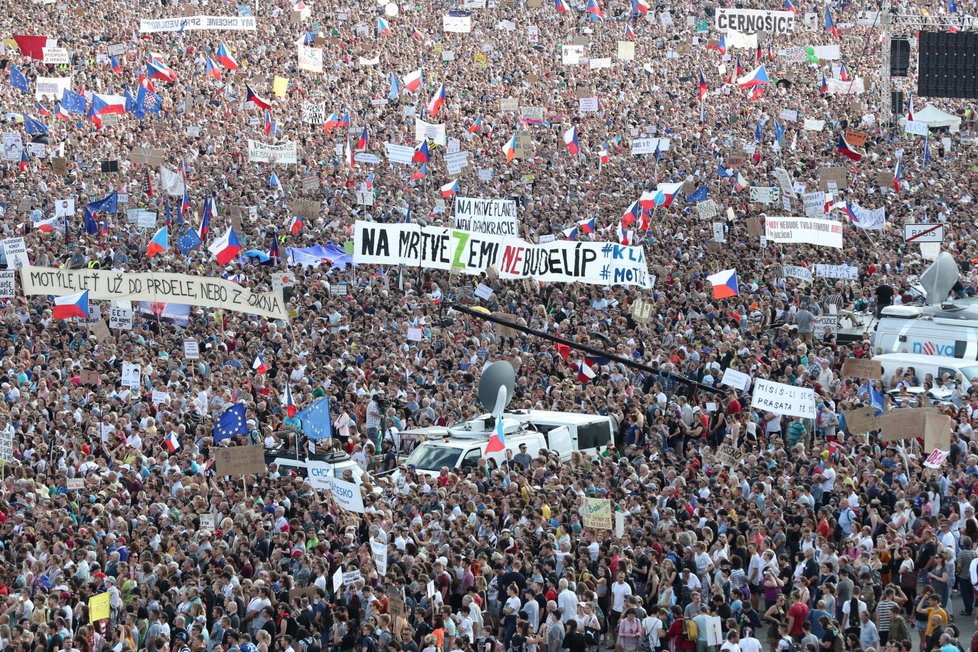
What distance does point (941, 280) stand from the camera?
26000 mm

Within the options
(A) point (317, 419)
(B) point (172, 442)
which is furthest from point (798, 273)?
(B) point (172, 442)

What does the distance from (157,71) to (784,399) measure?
1030 inches

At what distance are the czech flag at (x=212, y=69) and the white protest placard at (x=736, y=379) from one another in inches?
1051

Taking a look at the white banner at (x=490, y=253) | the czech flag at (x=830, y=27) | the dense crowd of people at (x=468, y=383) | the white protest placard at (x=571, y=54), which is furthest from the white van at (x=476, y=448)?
the czech flag at (x=830, y=27)

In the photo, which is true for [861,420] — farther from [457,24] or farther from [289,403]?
[457,24]

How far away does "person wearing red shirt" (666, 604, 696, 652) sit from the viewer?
15398 mm

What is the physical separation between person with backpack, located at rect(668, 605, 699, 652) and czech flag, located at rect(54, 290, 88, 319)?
14640 mm

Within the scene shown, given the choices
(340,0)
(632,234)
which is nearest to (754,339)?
(632,234)

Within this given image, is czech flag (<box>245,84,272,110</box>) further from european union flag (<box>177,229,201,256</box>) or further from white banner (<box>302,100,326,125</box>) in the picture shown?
european union flag (<box>177,229,201,256</box>)

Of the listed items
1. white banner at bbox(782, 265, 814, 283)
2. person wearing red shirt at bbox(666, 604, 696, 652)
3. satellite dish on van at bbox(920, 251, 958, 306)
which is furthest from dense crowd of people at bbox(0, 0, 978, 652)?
satellite dish on van at bbox(920, 251, 958, 306)

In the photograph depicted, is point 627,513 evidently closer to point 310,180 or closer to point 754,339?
point 754,339

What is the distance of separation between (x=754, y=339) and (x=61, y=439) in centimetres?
1003

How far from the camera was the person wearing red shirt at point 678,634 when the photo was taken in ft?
50.5

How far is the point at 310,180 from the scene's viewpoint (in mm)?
36188
